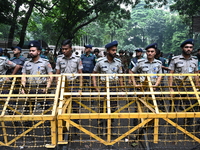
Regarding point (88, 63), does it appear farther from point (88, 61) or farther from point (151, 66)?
point (151, 66)

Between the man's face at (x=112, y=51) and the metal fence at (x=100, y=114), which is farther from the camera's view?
the man's face at (x=112, y=51)

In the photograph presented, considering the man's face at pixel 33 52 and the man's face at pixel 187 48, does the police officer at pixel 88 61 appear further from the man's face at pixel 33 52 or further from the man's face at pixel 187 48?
the man's face at pixel 187 48

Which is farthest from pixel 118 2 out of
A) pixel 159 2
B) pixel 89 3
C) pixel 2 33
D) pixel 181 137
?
pixel 2 33

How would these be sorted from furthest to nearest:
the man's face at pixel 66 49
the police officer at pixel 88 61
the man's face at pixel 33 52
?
the police officer at pixel 88 61
the man's face at pixel 66 49
the man's face at pixel 33 52

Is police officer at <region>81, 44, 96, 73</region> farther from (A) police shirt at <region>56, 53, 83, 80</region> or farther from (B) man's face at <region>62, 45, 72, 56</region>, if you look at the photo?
(B) man's face at <region>62, 45, 72, 56</region>

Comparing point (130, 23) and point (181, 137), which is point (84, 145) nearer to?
point (181, 137)

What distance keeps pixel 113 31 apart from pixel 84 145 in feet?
133

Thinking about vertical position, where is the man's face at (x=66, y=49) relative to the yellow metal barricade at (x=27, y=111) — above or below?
above

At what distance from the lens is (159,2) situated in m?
14.3

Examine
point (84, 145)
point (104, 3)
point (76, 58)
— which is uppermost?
point (104, 3)

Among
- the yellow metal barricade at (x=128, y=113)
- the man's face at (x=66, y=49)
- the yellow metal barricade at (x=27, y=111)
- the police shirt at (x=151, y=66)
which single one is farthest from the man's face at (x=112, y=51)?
the yellow metal barricade at (x=27, y=111)

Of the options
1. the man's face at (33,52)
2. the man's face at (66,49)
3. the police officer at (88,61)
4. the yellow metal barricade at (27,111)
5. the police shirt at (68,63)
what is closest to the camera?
the yellow metal barricade at (27,111)

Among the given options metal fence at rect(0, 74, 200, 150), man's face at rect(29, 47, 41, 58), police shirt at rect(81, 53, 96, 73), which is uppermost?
man's face at rect(29, 47, 41, 58)

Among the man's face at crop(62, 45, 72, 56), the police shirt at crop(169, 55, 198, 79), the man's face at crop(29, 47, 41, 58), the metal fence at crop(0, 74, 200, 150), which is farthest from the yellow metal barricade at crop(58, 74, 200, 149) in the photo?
the man's face at crop(29, 47, 41, 58)
